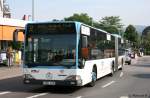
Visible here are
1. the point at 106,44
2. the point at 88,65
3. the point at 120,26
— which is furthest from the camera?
the point at 120,26

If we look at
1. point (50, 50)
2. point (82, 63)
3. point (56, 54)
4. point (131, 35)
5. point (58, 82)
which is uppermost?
point (131, 35)

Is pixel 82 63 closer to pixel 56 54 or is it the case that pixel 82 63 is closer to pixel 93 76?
pixel 56 54

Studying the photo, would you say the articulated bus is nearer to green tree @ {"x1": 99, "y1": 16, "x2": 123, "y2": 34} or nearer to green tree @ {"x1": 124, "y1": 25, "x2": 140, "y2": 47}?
green tree @ {"x1": 99, "y1": 16, "x2": 123, "y2": 34}

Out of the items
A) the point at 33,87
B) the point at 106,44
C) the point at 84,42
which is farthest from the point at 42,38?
the point at 106,44

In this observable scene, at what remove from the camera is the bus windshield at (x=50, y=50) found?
1484 centimetres

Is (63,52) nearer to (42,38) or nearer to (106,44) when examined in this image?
(42,38)

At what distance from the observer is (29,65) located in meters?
15.2

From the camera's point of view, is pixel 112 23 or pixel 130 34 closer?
pixel 112 23

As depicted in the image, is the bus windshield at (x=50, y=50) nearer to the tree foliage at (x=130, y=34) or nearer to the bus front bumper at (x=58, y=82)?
the bus front bumper at (x=58, y=82)

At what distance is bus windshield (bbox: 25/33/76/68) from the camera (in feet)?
48.7

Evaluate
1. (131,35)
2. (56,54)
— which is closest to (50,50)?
(56,54)

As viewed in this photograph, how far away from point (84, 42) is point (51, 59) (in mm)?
1526

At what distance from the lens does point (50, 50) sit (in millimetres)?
15016

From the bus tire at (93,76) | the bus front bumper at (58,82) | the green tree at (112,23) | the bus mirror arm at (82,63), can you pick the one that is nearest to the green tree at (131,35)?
the green tree at (112,23)
